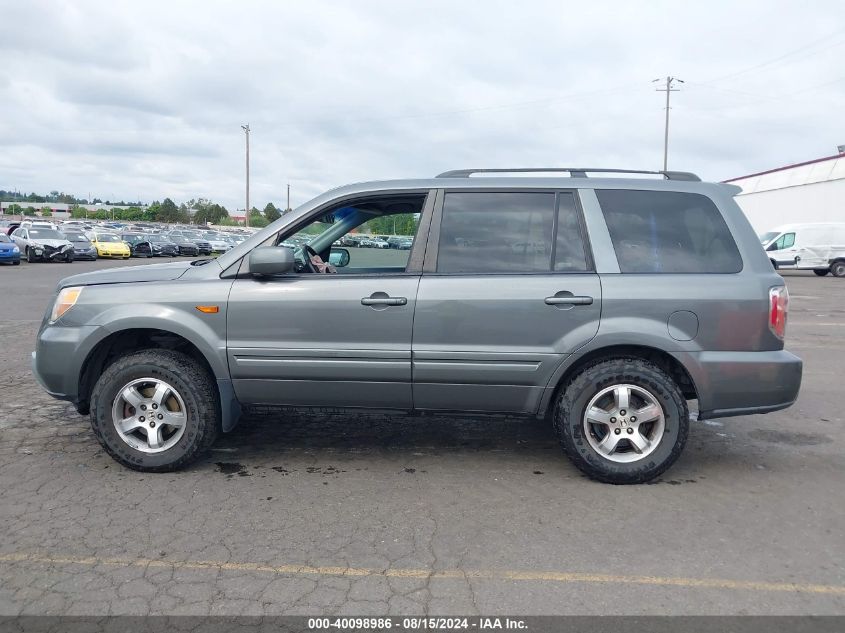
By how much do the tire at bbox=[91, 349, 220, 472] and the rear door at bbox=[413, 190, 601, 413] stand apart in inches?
54.1

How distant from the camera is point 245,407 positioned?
180 inches

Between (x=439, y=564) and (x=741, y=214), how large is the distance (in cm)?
287

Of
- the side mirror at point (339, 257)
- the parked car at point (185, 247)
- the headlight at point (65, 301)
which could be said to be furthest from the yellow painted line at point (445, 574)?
the parked car at point (185, 247)

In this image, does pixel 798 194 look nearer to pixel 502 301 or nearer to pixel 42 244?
pixel 42 244

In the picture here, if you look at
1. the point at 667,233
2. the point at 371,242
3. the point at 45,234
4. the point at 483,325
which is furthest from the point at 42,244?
the point at 667,233

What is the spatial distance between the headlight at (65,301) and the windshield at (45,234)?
2958cm

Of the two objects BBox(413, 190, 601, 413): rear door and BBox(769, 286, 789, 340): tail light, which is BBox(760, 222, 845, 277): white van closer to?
BBox(769, 286, 789, 340): tail light

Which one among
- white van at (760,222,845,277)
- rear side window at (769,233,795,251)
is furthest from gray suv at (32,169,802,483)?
rear side window at (769,233,795,251)

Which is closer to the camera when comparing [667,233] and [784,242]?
[667,233]

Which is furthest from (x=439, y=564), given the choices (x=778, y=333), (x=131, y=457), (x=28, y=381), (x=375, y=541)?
(x=28, y=381)

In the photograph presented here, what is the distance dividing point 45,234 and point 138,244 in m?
10.4

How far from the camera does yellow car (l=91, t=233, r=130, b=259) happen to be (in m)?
36.2

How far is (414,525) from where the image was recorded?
143 inches

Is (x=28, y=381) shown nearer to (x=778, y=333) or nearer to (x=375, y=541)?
(x=375, y=541)
